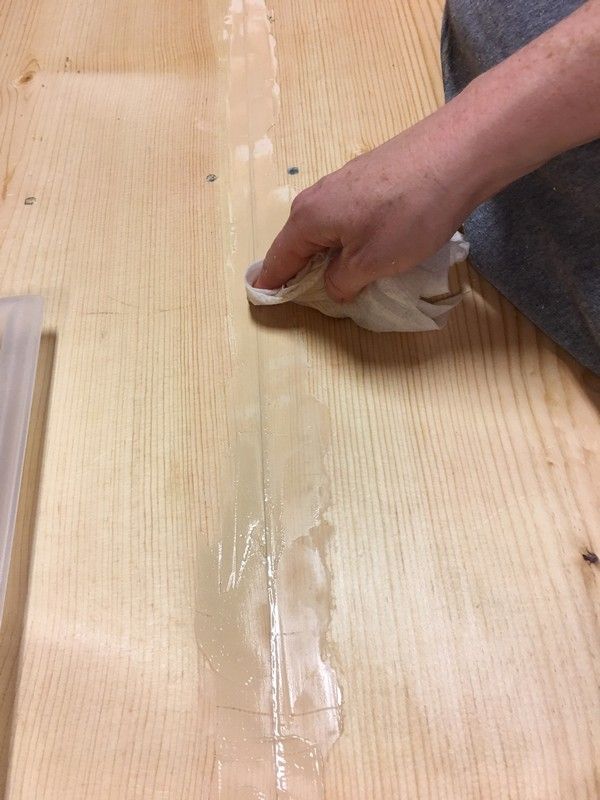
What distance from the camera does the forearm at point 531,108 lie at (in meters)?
0.42

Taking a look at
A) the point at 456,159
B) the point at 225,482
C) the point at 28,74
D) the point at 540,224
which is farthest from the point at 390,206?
the point at 28,74

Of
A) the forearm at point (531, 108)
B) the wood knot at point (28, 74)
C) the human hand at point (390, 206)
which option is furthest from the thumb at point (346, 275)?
the wood knot at point (28, 74)

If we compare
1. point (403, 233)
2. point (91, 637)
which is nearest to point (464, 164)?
point (403, 233)

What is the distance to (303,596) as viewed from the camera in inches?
20.9

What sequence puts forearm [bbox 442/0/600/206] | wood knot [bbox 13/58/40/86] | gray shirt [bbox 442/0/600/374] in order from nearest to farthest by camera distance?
forearm [bbox 442/0/600/206], gray shirt [bbox 442/0/600/374], wood knot [bbox 13/58/40/86]

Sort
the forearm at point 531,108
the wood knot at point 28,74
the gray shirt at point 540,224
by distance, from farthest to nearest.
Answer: the wood knot at point 28,74
the gray shirt at point 540,224
the forearm at point 531,108

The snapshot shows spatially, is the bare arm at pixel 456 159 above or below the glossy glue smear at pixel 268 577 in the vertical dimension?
above

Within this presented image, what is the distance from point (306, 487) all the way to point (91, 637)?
0.77 ft

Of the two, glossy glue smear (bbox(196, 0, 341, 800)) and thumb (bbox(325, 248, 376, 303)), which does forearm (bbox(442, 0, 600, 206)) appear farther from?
glossy glue smear (bbox(196, 0, 341, 800))

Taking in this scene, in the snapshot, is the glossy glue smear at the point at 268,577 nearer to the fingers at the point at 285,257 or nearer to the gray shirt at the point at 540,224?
the fingers at the point at 285,257

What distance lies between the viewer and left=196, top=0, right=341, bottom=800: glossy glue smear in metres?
0.48

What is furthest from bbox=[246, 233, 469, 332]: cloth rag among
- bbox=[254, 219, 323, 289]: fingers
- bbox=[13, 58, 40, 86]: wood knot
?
bbox=[13, 58, 40, 86]: wood knot

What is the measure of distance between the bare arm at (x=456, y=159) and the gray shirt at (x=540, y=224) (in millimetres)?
29

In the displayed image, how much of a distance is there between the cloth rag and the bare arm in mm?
35
